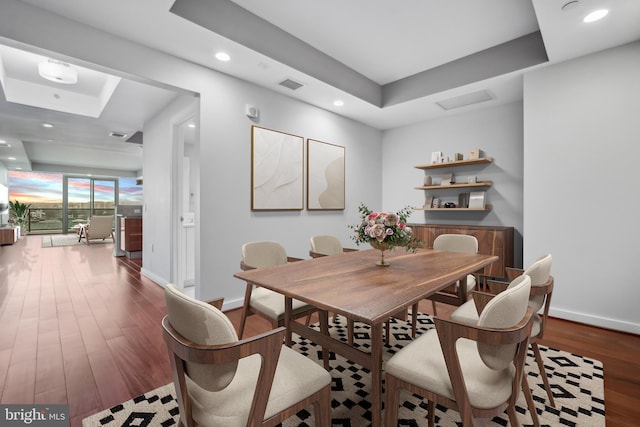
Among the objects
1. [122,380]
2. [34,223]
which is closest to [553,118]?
[122,380]

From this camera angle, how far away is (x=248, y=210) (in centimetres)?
344

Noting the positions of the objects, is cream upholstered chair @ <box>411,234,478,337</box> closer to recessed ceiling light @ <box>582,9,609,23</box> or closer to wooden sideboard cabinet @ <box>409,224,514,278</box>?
wooden sideboard cabinet @ <box>409,224,514,278</box>

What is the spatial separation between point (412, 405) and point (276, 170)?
2849 mm

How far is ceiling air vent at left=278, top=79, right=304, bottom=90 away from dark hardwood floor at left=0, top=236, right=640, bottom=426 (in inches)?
107

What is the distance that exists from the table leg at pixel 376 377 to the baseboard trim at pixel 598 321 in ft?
9.35

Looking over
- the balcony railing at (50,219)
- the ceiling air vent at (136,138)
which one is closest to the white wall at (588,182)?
the ceiling air vent at (136,138)

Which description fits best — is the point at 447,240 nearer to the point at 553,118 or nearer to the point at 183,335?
the point at 553,118

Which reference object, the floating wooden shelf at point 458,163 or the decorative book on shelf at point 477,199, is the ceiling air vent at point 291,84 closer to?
the floating wooden shelf at point 458,163

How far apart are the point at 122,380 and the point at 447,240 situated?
117 inches

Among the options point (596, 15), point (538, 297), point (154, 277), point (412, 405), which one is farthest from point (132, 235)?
point (596, 15)

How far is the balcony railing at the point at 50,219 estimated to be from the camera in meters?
11.3

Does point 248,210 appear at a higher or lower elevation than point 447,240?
higher

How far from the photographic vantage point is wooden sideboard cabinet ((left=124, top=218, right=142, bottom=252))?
6223mm

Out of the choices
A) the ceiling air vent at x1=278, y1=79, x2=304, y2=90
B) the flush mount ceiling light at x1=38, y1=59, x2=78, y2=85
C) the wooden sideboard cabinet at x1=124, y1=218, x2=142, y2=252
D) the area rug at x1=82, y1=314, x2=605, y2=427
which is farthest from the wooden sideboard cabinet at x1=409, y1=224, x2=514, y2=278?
the wooden sideboard cabinet at x1=124, y1=218, x2=142, y2=252
